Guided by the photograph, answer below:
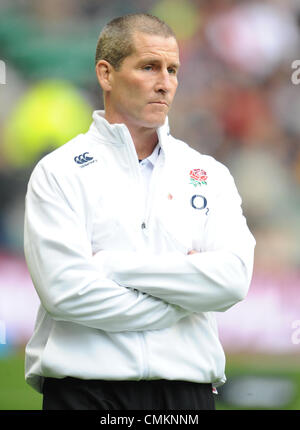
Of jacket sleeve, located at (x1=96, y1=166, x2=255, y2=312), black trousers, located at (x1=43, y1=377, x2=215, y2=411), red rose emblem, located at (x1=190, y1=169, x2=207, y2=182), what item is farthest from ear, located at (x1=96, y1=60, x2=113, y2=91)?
black trousers, located at (x1=43, y1=377, x2=215, y2=411)

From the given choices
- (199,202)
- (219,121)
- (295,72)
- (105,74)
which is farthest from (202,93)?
(199,202)

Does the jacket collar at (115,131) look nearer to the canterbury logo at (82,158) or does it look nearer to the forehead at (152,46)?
the canterbury logo at (82,158)

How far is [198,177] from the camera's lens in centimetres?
257

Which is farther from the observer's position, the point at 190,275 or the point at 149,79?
the point at 149,79

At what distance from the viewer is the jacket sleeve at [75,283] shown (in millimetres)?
2307

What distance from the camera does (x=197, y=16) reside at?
4715mm

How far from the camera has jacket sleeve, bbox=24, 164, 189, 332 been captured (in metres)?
2.31

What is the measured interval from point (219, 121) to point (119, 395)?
2.62 m

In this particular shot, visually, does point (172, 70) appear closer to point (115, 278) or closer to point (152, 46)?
point (152, 46)

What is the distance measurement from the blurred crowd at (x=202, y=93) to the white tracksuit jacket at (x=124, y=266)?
→ 6.87 ft

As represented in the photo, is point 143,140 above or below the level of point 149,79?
below

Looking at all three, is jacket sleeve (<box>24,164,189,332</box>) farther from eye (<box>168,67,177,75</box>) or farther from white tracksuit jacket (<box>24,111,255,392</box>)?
eye (<box>168,67,177,75</box>)

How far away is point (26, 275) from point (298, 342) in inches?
53.6
